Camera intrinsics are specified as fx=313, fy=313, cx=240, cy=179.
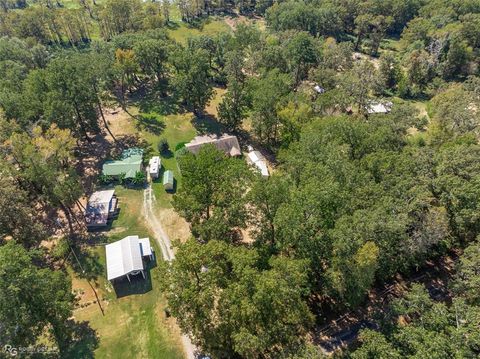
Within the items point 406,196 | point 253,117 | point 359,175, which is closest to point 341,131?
point 359,175

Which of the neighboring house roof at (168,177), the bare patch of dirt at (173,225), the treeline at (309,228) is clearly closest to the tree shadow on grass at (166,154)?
the neighboring house roof at (168,177)

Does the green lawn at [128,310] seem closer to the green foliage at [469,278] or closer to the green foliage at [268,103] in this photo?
the green foliage at [268,103]

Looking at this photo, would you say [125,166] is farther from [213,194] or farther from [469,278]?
[469,278]

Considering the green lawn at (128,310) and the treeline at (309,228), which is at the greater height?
the treeline at (309,228)

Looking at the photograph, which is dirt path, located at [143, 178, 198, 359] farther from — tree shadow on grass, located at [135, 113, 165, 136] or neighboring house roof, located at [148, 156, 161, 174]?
tree shadow on grass, located at [135, 113, 165, 136]

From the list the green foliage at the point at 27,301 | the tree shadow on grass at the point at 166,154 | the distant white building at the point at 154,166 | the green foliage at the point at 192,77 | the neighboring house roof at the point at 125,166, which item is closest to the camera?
the green foliage at the point at 27,301

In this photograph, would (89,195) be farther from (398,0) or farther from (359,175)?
(398,0)

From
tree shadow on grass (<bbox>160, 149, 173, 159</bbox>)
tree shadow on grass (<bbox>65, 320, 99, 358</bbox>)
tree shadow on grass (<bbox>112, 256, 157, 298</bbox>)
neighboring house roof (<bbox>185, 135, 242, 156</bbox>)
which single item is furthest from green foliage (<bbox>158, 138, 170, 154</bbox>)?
tree shadow on grass (<bbox>65, 320, 99, 358</bbox>)
